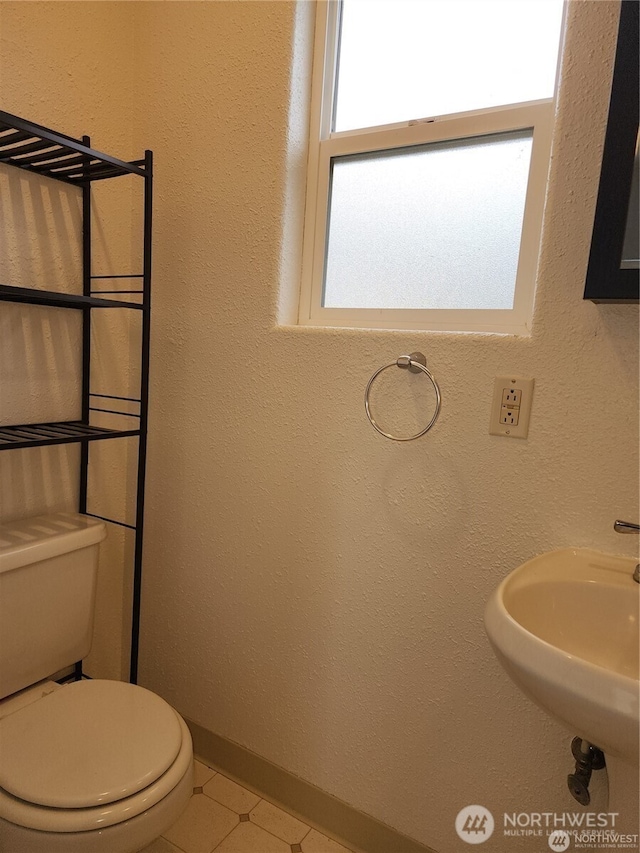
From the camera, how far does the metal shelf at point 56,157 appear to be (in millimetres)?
1066

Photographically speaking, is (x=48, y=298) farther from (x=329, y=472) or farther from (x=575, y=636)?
(x=575, y=636)

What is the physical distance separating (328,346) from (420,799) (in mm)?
A: 1066

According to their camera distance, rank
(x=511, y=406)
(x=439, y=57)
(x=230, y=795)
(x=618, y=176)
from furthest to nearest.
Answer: (x=230, y=795)
(x=439, y=57)
(x=511, y=406)
(x=618, y=176)

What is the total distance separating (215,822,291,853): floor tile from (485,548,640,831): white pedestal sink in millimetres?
818

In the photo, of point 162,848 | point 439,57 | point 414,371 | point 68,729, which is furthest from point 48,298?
point 162,848

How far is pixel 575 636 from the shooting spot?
2.94 ft

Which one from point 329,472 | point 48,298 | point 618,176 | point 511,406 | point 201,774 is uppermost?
point 618,176

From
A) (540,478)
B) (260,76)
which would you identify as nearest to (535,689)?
(540,478)

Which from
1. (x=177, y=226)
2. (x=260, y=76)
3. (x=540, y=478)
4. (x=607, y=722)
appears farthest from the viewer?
(x=177, y=226)

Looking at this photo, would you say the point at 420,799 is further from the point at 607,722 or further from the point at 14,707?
the point at 14,707

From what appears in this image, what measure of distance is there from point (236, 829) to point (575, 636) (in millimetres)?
1028

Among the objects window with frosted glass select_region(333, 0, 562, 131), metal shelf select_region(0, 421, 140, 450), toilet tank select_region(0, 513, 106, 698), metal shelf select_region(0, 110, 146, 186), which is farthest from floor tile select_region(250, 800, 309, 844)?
window with frosted glass select_region(333, 0, 562, 131)

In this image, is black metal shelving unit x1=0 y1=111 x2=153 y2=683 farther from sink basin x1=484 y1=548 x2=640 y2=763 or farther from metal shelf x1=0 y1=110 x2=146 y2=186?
sink basin x1=484 y1=548 x2=640 y2=763

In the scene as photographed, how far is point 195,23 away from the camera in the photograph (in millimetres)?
1381
